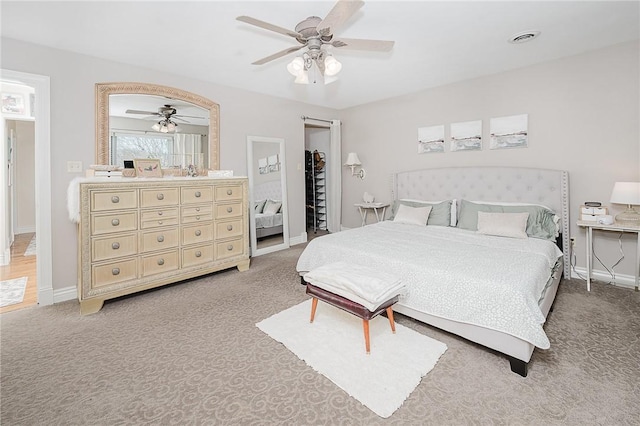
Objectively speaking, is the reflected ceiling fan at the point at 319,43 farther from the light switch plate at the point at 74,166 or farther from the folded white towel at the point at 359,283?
the light switch plate at the point at 74,166

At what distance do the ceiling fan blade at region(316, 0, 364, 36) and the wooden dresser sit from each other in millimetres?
2220

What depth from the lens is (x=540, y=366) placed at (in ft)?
6.14

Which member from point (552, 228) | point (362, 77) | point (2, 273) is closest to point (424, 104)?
point (362, 77)

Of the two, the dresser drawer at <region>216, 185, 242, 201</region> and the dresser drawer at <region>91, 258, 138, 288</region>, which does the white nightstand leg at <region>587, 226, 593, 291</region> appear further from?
the dresser drawer at <region>91, 258, 138, 288</region>

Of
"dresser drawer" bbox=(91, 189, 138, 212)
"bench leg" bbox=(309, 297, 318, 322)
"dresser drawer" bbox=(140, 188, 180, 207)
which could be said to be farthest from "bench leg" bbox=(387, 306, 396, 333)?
"dresser drawer" bbox=(91, 189, 138, 212)

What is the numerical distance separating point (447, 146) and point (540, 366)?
126 inches

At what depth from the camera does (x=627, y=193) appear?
9.09 ft

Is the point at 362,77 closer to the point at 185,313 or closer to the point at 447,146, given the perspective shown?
the point at 447,146

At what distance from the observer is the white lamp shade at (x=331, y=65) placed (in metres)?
2.32

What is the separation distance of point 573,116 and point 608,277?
6.05ft

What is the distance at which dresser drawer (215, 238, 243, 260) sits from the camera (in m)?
3.62

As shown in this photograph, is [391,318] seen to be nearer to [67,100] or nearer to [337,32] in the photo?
[337,32]

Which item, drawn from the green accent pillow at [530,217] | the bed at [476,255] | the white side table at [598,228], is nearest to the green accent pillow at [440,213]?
the bed at [476,255]

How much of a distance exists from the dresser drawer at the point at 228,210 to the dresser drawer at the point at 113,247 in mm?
947
